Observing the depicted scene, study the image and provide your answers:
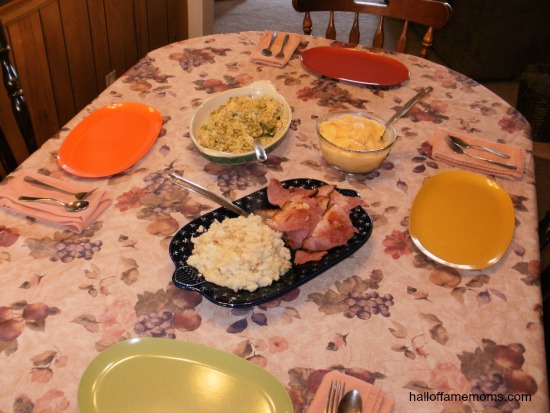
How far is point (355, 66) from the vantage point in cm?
174

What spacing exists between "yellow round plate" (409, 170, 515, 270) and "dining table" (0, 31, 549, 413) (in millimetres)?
22

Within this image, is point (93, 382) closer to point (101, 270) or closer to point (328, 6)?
point (101, 270)

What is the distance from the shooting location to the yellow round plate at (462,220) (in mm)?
1077

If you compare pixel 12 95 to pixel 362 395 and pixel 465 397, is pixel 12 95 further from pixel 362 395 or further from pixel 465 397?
pixel 465 397

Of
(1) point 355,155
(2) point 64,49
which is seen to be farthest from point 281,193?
(2) point 64,49

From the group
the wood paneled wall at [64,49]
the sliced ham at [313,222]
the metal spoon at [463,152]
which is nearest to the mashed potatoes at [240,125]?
the sliced ham at [313,222]

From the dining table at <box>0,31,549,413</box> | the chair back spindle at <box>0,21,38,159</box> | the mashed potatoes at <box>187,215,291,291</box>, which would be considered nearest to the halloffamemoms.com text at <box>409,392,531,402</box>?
the dining table at <box>0,31,549,413</box>

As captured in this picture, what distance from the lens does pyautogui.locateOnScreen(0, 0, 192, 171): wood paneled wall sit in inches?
79.3

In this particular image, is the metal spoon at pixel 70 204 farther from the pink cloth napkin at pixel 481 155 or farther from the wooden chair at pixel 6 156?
the pink cloth napkin at pixel 481 155

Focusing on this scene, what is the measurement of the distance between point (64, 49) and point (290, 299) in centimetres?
189

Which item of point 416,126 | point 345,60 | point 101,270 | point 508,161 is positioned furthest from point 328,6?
point 101,270

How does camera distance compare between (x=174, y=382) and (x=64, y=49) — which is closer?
(x=174, y=382)

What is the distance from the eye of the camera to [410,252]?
1.09 meters

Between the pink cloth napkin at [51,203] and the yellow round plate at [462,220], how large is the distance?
74cm
